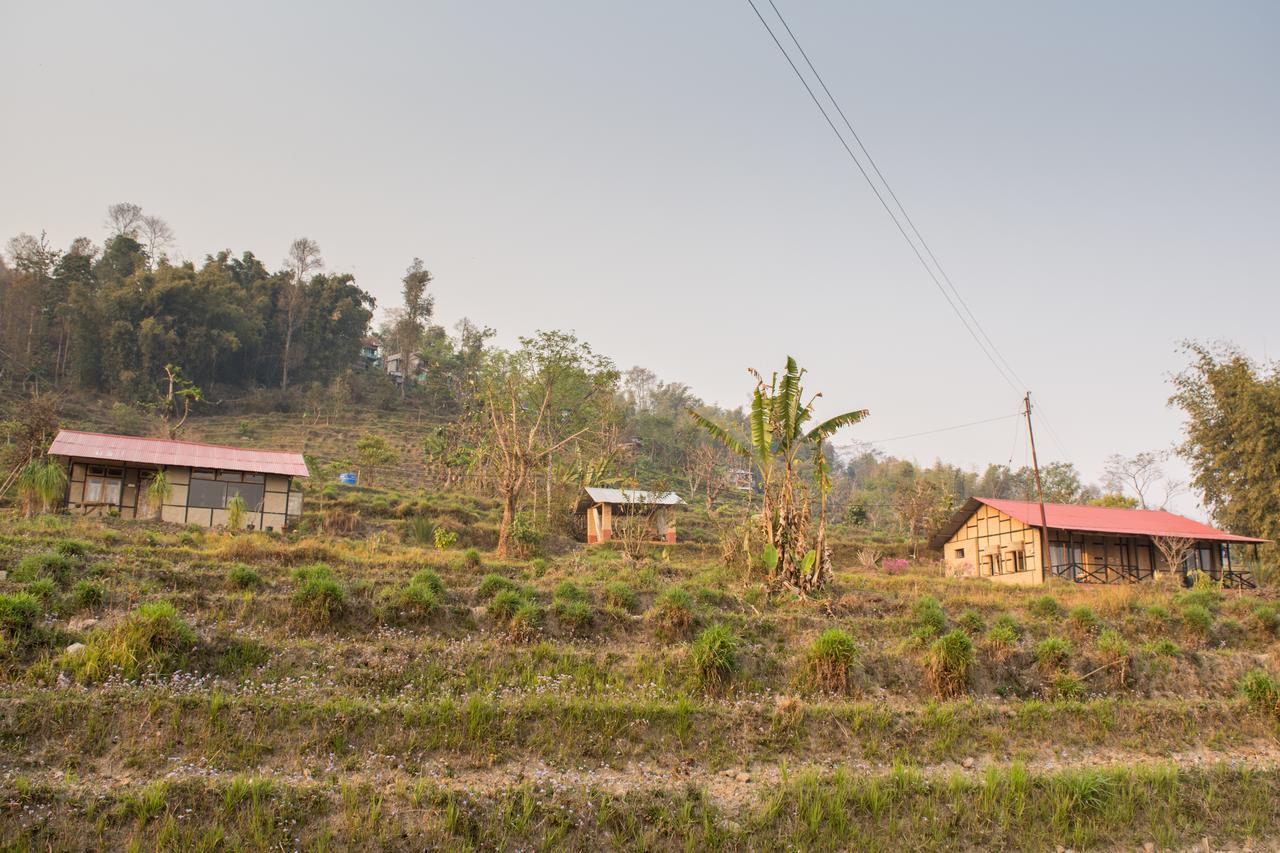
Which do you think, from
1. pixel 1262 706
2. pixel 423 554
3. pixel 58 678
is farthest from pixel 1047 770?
pixel 423 554

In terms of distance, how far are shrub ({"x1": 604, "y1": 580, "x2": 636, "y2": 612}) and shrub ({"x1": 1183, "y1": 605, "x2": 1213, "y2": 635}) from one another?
12393mm

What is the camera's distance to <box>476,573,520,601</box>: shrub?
49.6ft

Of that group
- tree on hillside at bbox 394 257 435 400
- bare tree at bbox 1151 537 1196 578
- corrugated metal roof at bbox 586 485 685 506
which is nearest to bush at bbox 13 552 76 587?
corrugated metal roof at bbox 586 485 685 506

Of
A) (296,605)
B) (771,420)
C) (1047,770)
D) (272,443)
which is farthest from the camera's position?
(272,443)

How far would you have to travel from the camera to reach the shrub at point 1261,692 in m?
13.8

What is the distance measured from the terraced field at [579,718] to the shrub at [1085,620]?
6 cm

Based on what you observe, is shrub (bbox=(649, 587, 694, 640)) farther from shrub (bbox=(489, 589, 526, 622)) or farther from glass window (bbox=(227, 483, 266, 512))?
glass window (bbox=(227, 483, 266, 512))

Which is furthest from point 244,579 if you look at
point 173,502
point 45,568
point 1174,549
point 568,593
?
point 1174,549

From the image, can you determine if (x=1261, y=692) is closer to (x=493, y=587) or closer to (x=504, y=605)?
(x=504, y=605)

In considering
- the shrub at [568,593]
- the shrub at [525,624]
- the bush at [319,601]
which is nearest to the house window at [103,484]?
the bush at [319,601]

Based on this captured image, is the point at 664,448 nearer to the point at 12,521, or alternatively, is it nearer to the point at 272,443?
the point at 272,443

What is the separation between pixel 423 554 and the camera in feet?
68.7

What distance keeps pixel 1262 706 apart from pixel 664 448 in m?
58.3

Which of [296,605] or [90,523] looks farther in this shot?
[90,523]
